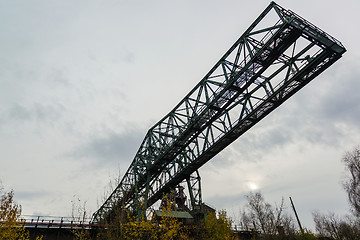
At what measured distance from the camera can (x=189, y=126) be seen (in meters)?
18.8

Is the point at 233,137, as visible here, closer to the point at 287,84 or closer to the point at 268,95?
the point at 268,95

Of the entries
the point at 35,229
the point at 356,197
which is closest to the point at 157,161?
the point at 35,229

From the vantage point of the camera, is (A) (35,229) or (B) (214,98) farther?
(A) (35,229)

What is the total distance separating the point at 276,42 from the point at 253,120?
549 centimetres

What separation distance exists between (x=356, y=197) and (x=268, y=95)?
1955cm

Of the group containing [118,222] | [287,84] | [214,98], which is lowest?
[118,222]

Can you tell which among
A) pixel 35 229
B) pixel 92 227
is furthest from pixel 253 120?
pixel 35 229

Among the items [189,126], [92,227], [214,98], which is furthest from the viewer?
[92,227]

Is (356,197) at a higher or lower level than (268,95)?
lower

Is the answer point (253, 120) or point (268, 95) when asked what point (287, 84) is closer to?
point (268, 95)

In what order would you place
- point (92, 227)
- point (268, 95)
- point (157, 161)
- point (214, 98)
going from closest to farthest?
point (268, 95) < point (214, 98) < point (92, 227) < point (157, 161)

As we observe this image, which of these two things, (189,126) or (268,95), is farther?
(189,126)

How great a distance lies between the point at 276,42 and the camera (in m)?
13.5

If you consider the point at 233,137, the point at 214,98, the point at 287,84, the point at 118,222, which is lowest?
the point at 118,222
